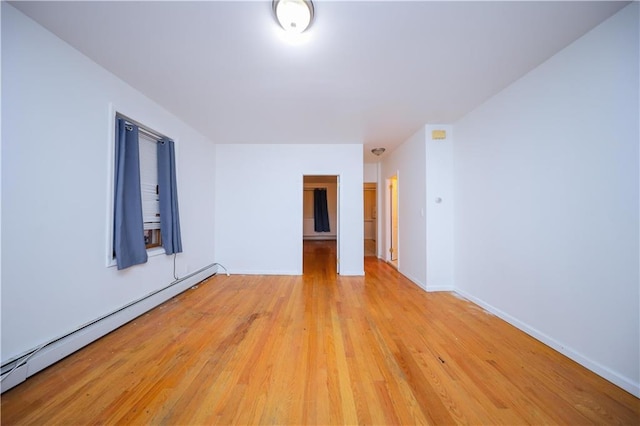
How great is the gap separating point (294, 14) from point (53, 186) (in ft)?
6.77

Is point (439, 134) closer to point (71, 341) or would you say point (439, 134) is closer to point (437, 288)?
point (437, 288)

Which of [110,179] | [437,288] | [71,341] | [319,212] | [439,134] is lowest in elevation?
[437,288]

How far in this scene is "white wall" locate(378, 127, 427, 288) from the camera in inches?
127

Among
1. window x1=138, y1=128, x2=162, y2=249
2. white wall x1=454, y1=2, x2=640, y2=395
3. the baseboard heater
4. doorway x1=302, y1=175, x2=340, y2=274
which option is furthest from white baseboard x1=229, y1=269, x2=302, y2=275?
doorway x1=302, y1=175, x2=340, y2=274

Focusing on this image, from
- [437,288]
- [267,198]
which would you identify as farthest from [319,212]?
[437,288]

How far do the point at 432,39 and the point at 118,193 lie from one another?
2.92m

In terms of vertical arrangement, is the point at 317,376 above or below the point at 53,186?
below

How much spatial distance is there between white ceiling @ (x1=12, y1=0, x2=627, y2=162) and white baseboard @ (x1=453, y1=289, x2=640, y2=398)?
231 centimetres

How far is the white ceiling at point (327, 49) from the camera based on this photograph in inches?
53.0

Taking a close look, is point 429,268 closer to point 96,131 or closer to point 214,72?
point 214,72

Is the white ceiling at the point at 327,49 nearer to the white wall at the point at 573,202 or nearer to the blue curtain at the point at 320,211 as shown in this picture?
the white wall at the point at 573,202

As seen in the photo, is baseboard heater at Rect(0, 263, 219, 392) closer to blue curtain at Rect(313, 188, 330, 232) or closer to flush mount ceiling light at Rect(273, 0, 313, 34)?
flush mount ceiling light at Rect(273, 0, 313, 34)

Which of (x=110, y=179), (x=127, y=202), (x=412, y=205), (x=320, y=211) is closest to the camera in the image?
(x=110, y=179)

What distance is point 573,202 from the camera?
1.62m
